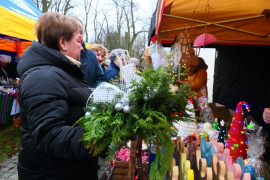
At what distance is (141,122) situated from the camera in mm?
836

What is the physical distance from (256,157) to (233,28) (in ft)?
10.3

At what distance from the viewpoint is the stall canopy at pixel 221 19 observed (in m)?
3.27

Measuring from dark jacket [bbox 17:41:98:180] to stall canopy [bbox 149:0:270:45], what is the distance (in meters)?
2.04

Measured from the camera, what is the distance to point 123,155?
2.59 meters

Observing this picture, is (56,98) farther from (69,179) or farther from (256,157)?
(256,157)

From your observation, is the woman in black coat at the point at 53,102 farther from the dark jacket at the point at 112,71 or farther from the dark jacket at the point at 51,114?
the dark jacket at the point at 112,71

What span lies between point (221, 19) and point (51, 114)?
414 cm

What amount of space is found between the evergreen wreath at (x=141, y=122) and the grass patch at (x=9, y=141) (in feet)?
12.8

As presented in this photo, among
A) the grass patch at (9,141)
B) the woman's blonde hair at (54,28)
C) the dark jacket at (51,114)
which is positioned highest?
the woman's blonde hair at (54,28)

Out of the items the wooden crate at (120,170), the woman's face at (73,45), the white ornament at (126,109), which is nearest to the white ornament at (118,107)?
the white ornament at (126,109)

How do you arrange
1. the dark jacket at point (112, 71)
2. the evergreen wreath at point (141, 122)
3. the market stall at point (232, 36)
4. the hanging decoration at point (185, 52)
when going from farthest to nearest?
the dark jacket at point (112, 71)
the market stall at point (232, 36)
the hanging decoration at point (185, 52)
the evergreen wreath at point (141, 122)

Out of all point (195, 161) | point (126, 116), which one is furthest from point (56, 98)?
point (195, 161)

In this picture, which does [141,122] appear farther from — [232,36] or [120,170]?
[232,36]

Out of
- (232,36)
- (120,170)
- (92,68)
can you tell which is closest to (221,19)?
(232,36)
